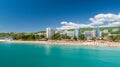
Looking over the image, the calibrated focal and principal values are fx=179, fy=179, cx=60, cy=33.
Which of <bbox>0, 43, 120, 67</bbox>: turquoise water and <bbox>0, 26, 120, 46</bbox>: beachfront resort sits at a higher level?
<bbox>0, 26, 120, 46</bbox>: beachfront resort

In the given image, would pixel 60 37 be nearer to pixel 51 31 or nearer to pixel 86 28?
pixel 51 31

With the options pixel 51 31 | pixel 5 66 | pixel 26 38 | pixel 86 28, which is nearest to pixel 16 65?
pixel 5 66

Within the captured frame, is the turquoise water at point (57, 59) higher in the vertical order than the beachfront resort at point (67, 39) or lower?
lower

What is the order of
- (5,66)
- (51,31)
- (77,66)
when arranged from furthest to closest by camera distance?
(51,31), (77,66), (5,66)

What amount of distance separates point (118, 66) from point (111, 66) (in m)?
0.73

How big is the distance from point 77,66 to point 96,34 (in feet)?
258

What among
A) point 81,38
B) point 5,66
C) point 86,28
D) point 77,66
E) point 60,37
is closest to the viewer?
point 5,66

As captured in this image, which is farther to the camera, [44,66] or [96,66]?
[96,66]

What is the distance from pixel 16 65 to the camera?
1584cm

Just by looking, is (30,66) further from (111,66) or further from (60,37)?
(60,37)

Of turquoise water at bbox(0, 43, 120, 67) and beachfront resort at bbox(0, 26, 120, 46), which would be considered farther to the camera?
beachfront resort at bbox(0, 26, 120, 46)

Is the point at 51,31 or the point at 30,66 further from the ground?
the point at 51,31

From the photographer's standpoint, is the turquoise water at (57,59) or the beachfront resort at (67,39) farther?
the beachfront resort at (67,39)

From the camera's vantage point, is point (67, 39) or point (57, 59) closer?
point (57, 59)
